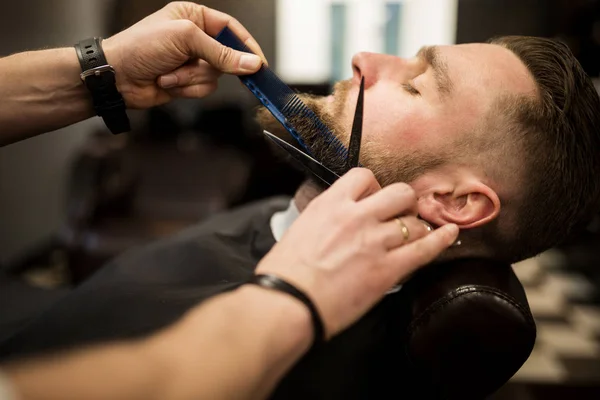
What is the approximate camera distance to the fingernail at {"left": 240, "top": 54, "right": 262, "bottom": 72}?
1.22 meters

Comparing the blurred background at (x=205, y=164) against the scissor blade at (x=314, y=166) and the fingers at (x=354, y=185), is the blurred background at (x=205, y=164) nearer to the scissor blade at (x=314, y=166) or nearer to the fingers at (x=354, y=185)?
the scissor blade at (x=314, y=166)

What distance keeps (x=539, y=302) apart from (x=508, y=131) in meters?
2.72

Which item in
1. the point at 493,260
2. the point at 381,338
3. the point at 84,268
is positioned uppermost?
the point at 493,260

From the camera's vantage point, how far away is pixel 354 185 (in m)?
0.84

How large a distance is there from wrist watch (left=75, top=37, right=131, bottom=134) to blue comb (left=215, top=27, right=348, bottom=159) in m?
0.38

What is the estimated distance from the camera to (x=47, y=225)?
378cm

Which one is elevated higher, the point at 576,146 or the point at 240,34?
the point at 240,34

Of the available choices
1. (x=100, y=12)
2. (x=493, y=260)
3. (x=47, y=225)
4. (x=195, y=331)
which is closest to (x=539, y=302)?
(x=493, y=260)

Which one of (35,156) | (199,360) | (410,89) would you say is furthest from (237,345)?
(35,156)

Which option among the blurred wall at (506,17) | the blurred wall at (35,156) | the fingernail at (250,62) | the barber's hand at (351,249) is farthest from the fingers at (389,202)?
the blurred wall at (35,156)

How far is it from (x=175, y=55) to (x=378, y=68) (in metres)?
0.57

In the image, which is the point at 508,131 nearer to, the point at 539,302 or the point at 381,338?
the point at 381,338

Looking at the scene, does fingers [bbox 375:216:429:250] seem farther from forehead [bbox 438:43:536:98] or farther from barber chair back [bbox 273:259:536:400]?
forehead [bbox 438:43:536:98]

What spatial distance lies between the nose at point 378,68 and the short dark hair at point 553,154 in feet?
1.03
